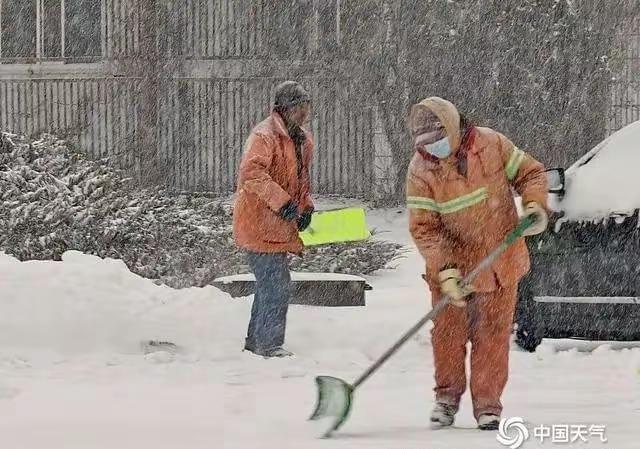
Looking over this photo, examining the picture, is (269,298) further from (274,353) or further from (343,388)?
(343,388)

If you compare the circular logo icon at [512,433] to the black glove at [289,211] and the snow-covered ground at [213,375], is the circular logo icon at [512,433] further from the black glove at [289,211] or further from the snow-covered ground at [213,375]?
the black glove at [289,211]

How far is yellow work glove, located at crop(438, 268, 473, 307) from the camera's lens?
623cm

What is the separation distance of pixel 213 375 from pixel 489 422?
233cm

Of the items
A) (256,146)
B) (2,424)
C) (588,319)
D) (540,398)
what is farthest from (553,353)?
(2,424)

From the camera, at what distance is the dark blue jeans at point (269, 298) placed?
8594 millimetres

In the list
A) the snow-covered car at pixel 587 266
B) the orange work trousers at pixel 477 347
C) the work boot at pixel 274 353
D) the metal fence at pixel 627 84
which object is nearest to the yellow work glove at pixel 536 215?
the orange work trousers at pixel 477 347

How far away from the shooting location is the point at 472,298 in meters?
6.43

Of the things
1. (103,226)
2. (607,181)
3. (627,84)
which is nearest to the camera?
(607,181)

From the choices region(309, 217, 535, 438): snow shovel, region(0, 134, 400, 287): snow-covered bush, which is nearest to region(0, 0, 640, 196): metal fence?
region(0, 134, 400, 287): snow-covered bush

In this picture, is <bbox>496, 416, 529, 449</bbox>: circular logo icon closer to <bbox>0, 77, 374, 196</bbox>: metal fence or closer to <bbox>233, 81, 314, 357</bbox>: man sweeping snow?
<bbox>233, 81, 314, 357</bbox>: man sweeping snow

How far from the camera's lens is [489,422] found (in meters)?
6.25

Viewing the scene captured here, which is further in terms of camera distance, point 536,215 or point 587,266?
point 587,266

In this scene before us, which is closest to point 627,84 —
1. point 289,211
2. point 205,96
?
point 205,96

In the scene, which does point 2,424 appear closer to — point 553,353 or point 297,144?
point 297,144
